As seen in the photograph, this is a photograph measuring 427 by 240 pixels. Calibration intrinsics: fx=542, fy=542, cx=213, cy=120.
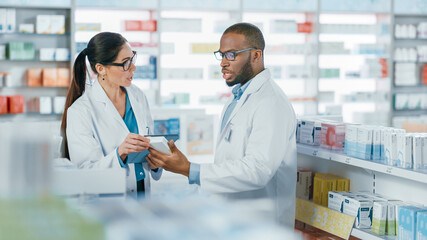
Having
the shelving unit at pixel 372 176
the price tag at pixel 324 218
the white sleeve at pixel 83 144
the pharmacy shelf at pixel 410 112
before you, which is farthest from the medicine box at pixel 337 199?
the pharmacy shelf at pixel 410 112

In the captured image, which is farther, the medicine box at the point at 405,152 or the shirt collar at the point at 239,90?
the medicine box at the point at 405,152

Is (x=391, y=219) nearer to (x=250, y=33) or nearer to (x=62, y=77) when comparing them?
(x=250, y=33)

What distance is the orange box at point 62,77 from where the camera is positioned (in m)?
7.50

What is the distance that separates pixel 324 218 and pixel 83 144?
1770 mm

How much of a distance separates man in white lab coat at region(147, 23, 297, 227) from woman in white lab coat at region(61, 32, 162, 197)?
0.16 meters

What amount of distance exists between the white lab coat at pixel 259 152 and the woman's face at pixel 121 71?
59 centimetres

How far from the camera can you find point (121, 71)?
2.90m

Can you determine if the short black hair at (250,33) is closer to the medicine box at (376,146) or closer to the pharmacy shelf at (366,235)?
the medicine box at (376,146)

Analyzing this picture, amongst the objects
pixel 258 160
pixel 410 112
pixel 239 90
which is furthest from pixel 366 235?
pixel 410 112

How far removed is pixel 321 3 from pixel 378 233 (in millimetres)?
5852

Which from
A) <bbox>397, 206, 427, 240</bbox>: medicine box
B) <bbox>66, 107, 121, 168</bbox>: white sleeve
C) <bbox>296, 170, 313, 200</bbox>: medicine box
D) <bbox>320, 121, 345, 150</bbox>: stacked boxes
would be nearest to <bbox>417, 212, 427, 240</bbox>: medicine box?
<bbox>397, 206, 427, 240</bbox>: medicine box

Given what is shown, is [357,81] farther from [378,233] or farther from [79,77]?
[79,77]

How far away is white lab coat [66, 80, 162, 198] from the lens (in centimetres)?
267

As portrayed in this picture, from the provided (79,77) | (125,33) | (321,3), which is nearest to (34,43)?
(125,33)
